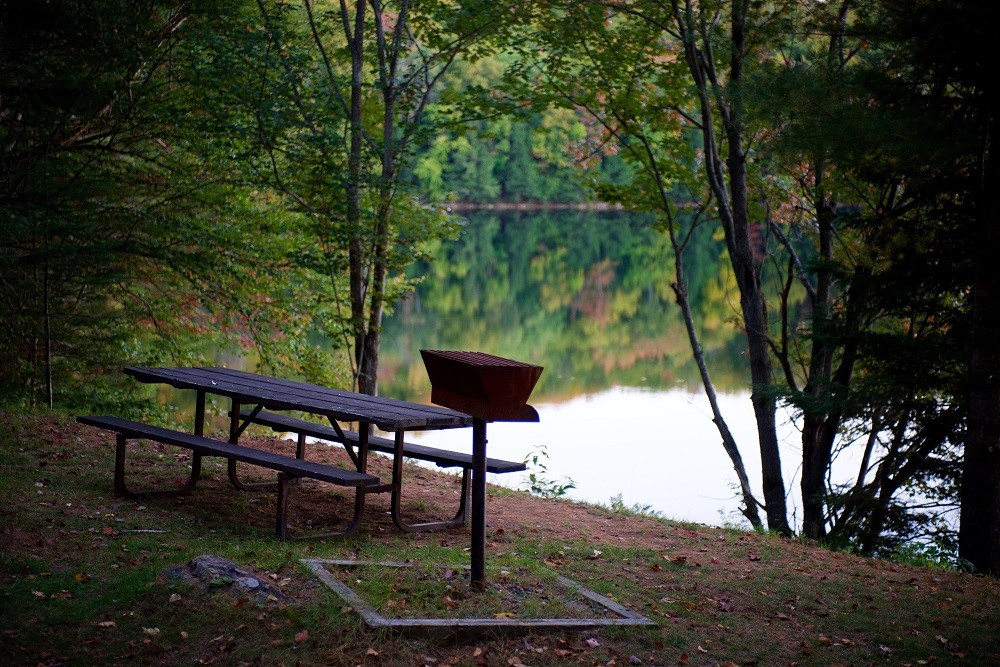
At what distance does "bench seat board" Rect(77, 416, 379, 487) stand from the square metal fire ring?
2.14ft

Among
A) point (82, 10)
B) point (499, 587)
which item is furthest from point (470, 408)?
point (82, 10)

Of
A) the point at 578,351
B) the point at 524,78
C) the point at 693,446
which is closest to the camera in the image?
the point at 524,78

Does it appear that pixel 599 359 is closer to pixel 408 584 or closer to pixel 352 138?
pixel 352 138

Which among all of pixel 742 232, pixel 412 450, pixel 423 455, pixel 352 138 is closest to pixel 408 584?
pixel 423 455

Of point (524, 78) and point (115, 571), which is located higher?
point (524, 78)

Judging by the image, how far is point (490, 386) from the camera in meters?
3.86

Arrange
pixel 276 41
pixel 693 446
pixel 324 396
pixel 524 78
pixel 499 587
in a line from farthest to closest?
pixel 693 446, pixel 524 78, pixel 276 41, pixel 324 396, pixel 499 587

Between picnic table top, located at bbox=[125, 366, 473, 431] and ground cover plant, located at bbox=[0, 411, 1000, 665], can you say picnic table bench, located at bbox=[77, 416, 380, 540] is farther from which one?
picnic table top, located at bbox=[125, 366, 473, 431]

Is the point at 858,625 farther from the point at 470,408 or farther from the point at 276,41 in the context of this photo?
the point at 276,41

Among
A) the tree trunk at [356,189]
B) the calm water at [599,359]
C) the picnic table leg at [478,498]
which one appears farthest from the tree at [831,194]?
the picnic table leg at [478,498]

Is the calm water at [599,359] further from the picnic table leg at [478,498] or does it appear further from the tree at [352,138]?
the picnic table leg at [478,498]

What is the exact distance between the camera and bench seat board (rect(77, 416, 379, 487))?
5113 millimetres

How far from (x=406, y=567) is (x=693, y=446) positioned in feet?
34.8

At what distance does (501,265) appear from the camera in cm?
3666
